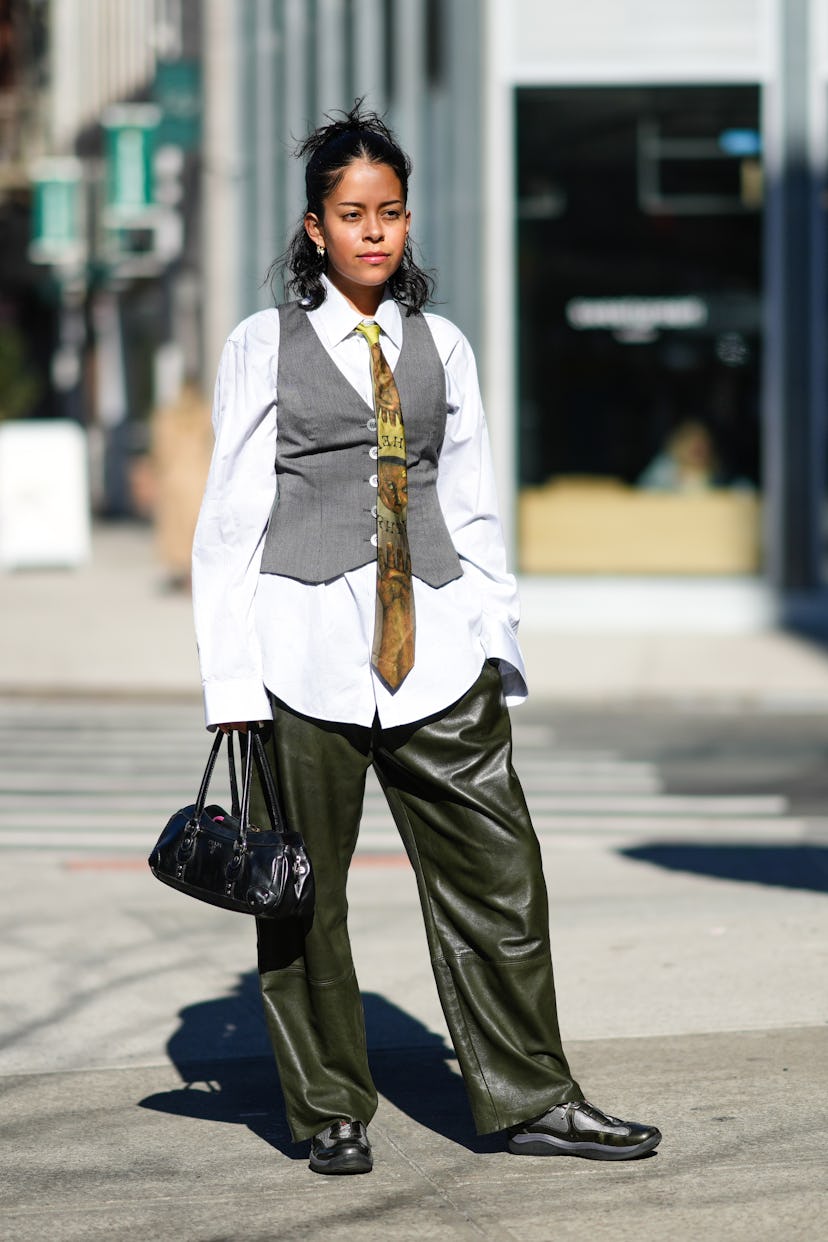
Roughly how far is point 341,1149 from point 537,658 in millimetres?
11155

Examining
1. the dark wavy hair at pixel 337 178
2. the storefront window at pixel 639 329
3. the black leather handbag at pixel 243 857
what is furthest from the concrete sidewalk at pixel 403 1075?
the storefront window at pixel 639 329

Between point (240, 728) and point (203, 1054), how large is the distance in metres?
1.43

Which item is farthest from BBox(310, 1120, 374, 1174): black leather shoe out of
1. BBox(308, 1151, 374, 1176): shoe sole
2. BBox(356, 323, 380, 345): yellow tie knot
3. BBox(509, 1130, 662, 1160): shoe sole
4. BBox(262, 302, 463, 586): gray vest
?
BBox(356, 323, 380, 345): yellow tie knot

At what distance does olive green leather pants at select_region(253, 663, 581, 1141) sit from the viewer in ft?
13.7

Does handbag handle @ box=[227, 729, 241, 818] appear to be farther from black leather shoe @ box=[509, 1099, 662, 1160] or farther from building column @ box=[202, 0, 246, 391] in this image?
building column @ box=[202, 0, 246, 391]

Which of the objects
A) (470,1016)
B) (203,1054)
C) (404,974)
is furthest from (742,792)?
(470,1016)

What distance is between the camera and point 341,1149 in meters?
4.20

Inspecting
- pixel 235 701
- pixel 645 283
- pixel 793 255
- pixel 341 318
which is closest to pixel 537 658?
pixel 645 283

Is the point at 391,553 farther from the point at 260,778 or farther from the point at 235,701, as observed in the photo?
the point at 260,778

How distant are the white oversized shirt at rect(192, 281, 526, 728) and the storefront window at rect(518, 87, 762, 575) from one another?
13686 mm

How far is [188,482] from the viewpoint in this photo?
794 inches

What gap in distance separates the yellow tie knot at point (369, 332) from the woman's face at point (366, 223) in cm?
8

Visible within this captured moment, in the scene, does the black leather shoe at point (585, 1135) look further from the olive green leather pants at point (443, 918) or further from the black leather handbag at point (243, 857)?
the black leather handbag at point (243, 857)

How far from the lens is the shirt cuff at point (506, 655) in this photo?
4238mm
